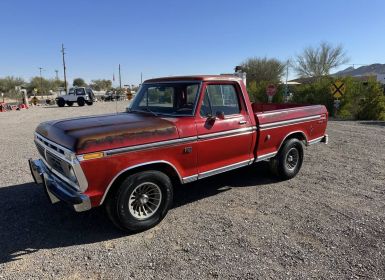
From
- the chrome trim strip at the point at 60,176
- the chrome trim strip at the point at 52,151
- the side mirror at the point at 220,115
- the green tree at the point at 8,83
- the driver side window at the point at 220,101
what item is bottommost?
the chrome trim strip at the point at 60,176

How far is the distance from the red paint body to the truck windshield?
115 millimetres

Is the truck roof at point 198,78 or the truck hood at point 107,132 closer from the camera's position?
the truck hood at point 107,132

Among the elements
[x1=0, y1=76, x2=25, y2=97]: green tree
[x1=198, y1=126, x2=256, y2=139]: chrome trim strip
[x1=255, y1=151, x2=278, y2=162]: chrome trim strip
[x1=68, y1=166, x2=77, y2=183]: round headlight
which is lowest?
[x1=255, y1=151, x2=278, y2=162]: chrome trim strip

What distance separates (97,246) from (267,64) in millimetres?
50214

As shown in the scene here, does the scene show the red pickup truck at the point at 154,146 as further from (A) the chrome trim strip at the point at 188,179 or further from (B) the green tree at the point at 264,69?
(B) the green tree at the point at 264,69

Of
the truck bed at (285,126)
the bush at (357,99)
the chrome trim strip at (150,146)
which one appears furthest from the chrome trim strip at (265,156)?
the bush at (357,99)

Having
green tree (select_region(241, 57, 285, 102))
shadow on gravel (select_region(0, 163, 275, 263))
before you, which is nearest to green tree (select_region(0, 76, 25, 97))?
green tree (select_region(241, 57, 285, 102))

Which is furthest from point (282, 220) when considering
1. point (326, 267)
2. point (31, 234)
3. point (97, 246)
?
point (31, 234)

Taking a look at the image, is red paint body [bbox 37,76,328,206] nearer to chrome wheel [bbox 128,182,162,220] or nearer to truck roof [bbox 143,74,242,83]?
truck roof [bbox 143,74,242,83]

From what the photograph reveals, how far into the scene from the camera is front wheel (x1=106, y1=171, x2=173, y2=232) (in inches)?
150

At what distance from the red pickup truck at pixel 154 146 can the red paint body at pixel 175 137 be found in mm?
12

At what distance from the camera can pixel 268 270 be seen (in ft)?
10.7

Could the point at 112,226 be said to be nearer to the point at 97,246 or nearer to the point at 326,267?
the point at 97,246

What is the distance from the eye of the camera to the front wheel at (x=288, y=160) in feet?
19.2
